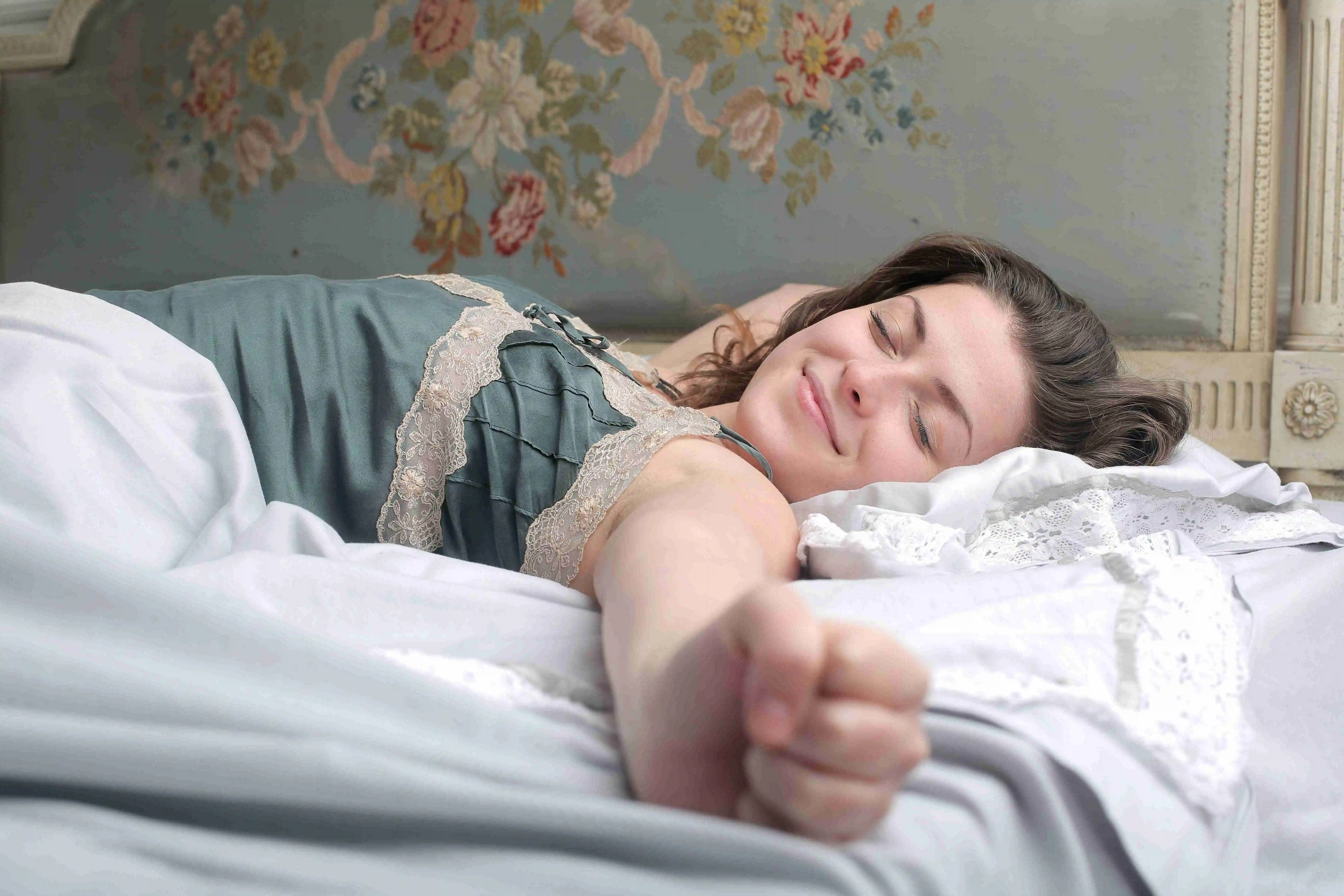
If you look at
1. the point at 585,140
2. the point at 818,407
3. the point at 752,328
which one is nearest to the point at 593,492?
the point at 818,407

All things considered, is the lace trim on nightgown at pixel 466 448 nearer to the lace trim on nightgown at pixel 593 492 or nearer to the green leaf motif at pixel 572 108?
the lace trim on nightgown at pixel 593 492

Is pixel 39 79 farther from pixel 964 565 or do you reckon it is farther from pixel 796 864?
pixel 796 864

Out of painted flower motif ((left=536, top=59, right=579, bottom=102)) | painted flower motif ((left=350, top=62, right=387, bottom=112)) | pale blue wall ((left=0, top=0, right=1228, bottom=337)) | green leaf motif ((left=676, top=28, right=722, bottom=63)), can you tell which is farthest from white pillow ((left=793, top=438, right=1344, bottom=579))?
painted flower motif ((left=350, top=62, right=387, bottom=112))

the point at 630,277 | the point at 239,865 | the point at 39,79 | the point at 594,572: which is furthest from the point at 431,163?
the point at 239,865

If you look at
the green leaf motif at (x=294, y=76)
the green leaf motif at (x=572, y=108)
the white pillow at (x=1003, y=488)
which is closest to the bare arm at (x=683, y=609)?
the white pillow at (x=1003, y=488)

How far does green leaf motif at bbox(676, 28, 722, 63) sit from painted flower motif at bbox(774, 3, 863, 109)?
4.8 inches

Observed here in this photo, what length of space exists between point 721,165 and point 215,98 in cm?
119

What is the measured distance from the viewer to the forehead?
1.07m

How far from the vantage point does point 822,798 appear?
15.4 inches

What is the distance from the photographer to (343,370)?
99 cm

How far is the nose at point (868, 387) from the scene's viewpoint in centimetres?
103

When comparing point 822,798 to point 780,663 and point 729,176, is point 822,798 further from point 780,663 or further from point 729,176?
point 729,176

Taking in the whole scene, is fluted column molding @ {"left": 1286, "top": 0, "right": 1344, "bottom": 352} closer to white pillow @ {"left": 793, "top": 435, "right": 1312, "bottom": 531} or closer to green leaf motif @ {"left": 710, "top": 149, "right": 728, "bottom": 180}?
white pillow @ {"left": 793, "top": 435, "right": 1312, "bottom": 531}

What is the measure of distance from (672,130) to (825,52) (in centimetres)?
31
